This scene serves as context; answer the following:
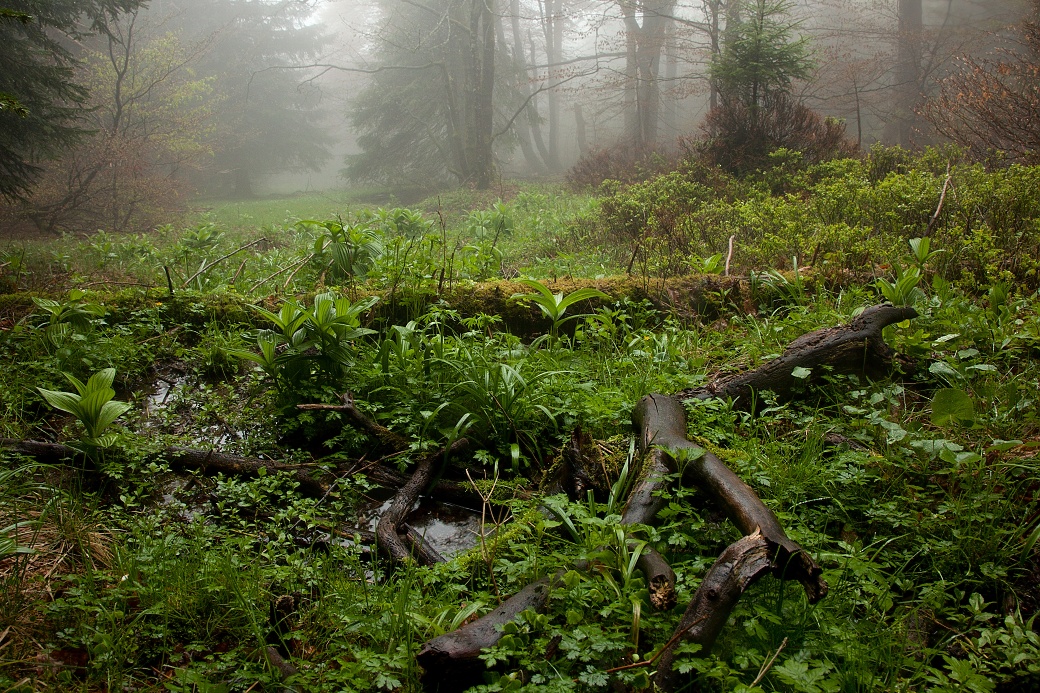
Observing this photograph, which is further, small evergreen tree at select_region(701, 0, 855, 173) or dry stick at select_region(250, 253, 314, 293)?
small evergreen tree at select_region(701, 0, 855, 173)

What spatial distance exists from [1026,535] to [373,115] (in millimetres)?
22528

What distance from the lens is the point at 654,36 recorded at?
65.5 feet

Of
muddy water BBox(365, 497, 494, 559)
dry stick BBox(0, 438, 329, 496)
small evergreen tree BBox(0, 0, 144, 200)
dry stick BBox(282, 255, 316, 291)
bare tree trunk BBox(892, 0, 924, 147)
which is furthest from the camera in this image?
bare tree trunk BBox(892, 0, 924, 147)

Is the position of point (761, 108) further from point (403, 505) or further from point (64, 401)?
point (64, 401)

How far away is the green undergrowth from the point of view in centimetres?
172

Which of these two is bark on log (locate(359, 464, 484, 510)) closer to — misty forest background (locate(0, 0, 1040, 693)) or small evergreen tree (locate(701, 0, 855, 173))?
misty forest background (locate(0, 0, 1040, 693))

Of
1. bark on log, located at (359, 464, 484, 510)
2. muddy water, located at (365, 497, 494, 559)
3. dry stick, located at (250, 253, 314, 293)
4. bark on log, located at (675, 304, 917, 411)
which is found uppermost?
dry stick, located at (250, 253, 314, 293)

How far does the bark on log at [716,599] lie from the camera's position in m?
1.58

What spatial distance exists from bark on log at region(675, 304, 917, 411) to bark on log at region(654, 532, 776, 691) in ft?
4.70

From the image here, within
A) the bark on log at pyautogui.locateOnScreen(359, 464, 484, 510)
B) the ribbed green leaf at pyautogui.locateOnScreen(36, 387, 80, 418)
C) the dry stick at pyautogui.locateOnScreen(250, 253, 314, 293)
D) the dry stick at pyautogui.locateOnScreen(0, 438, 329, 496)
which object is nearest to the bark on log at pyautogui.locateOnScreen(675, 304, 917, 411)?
the bark on log at pyautogui.locateOnScreen(359, 464, 484, 510)

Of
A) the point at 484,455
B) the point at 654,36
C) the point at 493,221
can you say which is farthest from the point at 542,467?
the point at 654,36

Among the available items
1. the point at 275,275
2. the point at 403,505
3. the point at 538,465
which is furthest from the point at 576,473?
the point at 275,275

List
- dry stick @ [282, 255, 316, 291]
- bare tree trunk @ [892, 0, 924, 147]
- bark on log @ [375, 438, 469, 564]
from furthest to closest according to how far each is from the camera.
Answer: bare tree trunk @ [892, 0, 924, 147] < dry stick @ [282, 255, 316, 291] < bark on log @ [375, 438, 469, 564]

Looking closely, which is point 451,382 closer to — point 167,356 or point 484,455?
point 484,455
